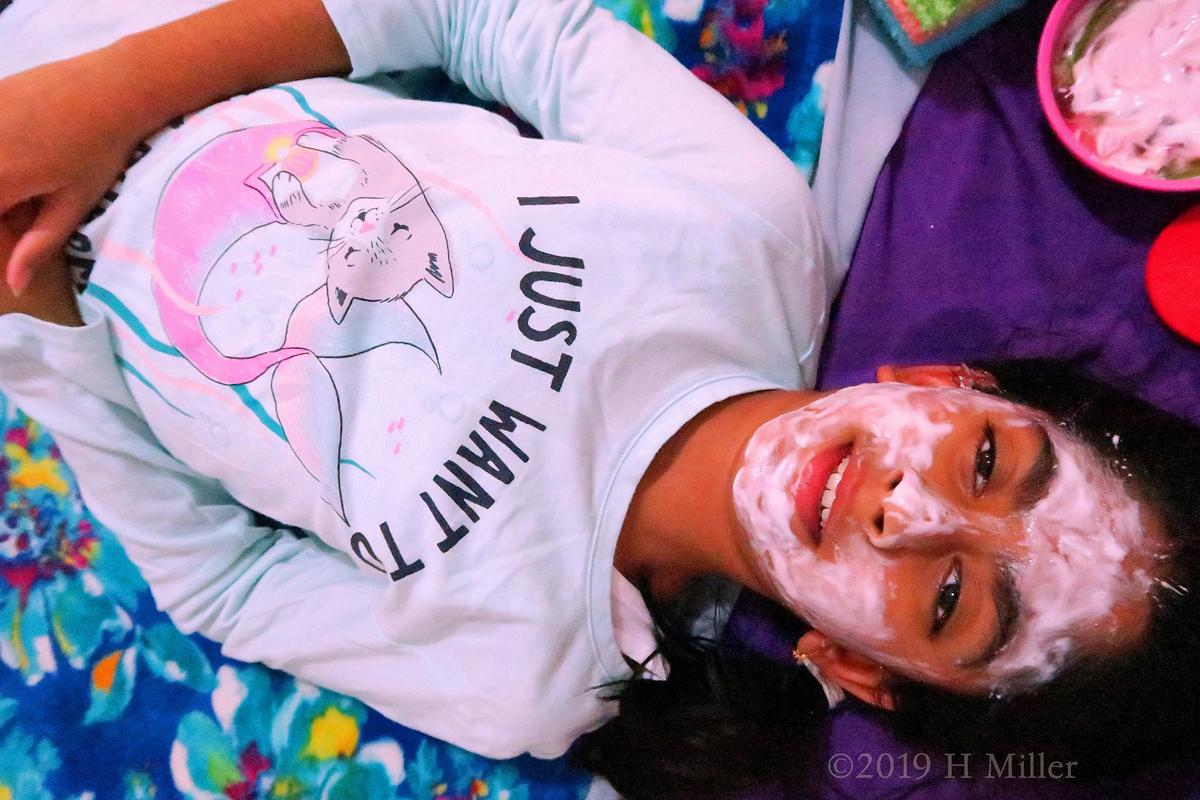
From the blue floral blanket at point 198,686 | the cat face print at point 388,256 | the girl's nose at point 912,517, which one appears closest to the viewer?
the girl's nose at point 912,517

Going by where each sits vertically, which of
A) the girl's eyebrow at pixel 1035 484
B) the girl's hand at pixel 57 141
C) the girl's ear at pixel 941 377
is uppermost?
the girl's hand at pixel 57 141

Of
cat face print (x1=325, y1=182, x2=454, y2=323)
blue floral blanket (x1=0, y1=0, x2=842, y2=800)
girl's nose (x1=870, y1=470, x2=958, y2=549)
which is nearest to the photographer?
girl's nose (x1=870, y1=470, x2=958, y2=549)

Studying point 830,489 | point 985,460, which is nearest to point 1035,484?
point 985,460

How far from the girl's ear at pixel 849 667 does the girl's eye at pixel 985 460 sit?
0.22 metres

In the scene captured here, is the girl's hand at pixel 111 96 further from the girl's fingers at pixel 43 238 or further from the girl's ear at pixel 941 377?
the girl's ear at pixel 941 377

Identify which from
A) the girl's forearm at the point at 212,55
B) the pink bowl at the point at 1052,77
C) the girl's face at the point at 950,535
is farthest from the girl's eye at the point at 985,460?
the girl's forearm at the point at 212,55

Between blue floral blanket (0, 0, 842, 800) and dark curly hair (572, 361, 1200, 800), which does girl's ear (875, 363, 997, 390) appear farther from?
blue floral blanket (0, 0, 842, 800)

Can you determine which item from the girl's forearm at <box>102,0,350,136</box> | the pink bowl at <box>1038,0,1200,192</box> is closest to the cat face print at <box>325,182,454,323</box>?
the girl's forearm at <box>102,0,350,136</box>

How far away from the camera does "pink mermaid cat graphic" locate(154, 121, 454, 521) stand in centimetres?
78

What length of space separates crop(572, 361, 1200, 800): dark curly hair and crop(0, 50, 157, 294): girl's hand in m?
0.79

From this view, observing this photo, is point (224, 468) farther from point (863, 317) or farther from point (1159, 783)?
point (1159, 783)

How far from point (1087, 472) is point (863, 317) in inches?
13.8

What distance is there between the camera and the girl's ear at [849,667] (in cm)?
78

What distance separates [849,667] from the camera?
31.3 inches
